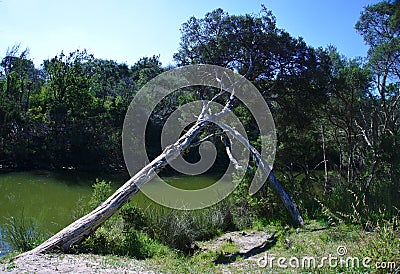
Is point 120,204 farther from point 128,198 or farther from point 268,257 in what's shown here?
Answer: point 268,257

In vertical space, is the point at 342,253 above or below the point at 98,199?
below

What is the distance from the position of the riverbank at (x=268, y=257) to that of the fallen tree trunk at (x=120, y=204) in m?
0.30

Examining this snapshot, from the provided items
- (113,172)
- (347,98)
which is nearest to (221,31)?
(347,98)

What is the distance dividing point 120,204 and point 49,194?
8720mm

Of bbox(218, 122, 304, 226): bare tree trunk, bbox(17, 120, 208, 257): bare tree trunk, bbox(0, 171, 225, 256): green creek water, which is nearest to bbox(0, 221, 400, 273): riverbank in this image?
bbox(17, 120, 208, 257): bare tree trunk

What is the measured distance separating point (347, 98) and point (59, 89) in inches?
646

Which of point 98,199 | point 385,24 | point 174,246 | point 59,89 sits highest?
point 59,89

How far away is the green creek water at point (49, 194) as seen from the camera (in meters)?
9.25

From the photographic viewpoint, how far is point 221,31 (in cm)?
916

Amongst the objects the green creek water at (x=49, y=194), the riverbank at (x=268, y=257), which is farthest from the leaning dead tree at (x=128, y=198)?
the green creek water at (x=49, y=194)

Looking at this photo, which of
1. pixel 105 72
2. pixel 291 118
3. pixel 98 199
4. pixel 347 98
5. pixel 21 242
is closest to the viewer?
pixel 21 242

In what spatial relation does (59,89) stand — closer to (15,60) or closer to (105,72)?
(15,60)

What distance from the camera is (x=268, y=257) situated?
4.85 metres

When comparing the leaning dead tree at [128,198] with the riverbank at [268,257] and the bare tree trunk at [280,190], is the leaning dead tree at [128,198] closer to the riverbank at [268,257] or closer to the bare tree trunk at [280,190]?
the bare tree trunk at [280,190]
